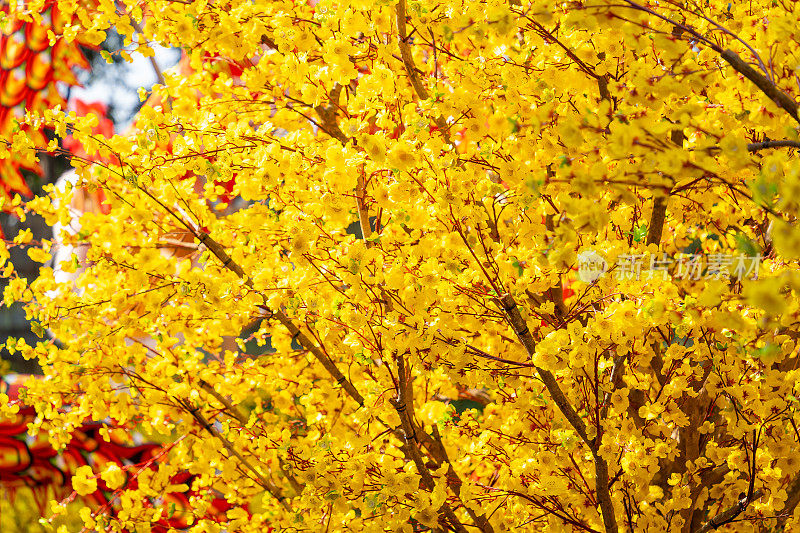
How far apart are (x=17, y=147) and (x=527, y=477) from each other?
1.94 m

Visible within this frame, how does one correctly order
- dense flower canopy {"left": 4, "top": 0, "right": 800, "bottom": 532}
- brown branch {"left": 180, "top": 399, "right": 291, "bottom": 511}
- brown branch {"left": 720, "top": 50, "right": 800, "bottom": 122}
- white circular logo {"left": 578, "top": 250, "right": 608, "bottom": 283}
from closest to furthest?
brown branch {"left": 720, "top": 50, "right": 800, "bottom": 122}
dense flower canopy {"left": 4, "top": 0, "right": 800, "bottom": 532}
white circular logo {"left": 578, "top": 250, "right": 608, "bottom": 283}
brown branch {"left": 180, "top": 399, "right": 291, "bottom": 511}

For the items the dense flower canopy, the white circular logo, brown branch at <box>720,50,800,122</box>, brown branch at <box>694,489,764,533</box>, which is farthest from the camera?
brown branch at <box>694,489,764,533</box>

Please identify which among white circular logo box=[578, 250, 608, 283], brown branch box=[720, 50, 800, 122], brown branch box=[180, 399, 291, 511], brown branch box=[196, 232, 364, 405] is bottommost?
brown branch box=[180, 399, 291, 511]

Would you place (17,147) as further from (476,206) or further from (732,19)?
(732,19)

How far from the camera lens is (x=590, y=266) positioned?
1935mm

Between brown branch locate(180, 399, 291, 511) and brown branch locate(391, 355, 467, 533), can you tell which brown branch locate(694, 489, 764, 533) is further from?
brown branch locate(180, 399, 291, 511)

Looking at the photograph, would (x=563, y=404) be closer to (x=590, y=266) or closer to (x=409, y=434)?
(x=590, y=266)

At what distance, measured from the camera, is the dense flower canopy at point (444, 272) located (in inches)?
70.6

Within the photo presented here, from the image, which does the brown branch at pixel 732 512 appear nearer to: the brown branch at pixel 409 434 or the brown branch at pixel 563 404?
the brown branch at pixel 563 404

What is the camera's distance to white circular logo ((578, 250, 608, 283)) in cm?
191

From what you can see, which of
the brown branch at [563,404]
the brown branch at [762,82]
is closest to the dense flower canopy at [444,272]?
the brown branch at [563,404]

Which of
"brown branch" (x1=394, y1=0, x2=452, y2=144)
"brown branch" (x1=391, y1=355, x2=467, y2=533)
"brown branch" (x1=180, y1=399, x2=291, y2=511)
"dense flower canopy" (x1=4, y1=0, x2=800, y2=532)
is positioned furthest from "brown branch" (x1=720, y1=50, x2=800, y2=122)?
"brown branch" (x1=180, y1=399, x2=291, y2=511)

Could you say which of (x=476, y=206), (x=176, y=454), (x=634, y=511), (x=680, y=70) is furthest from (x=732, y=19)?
(x=176, y=454)

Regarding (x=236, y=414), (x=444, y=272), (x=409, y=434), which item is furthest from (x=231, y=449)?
(x=444, y=272)
